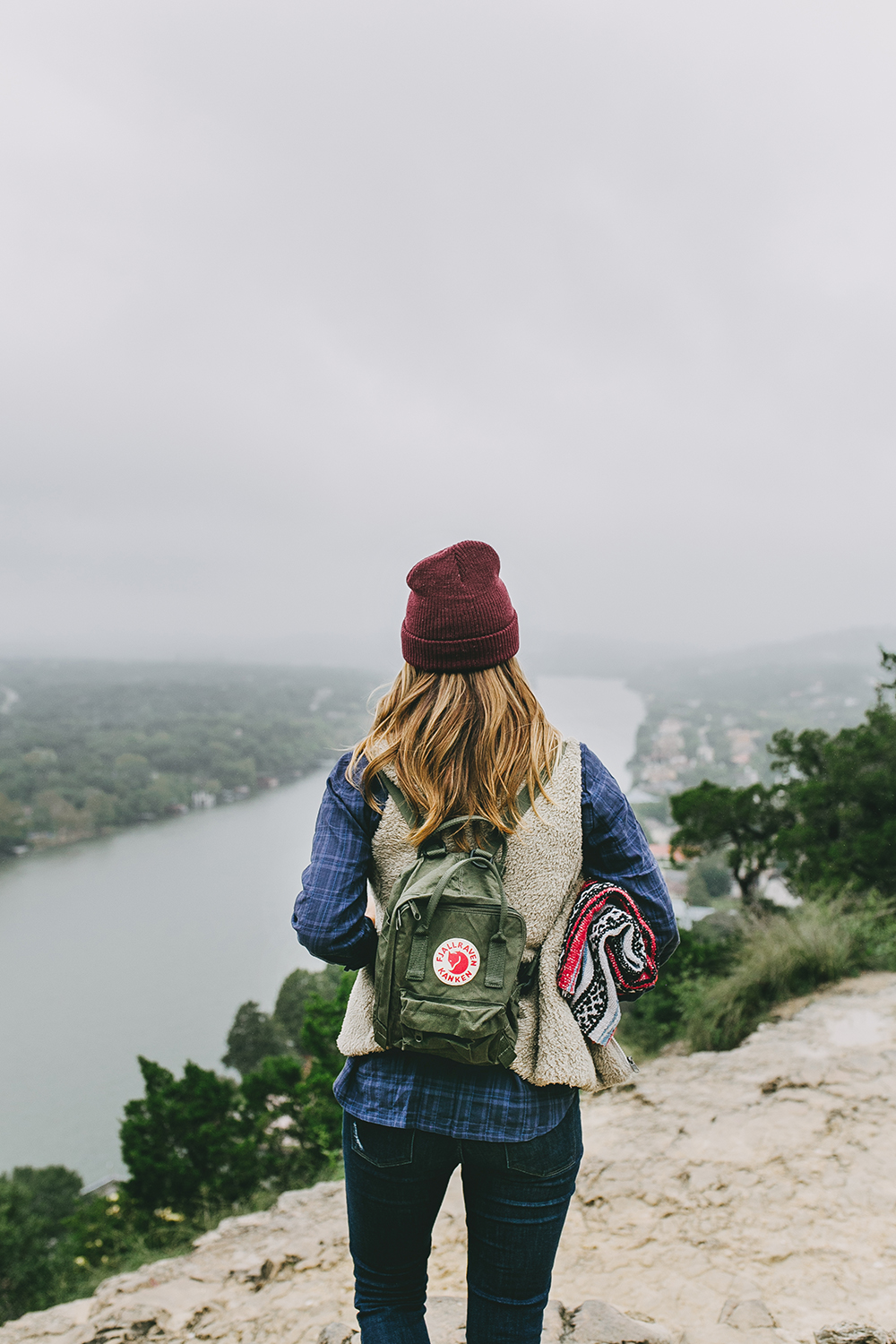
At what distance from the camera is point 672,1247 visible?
239cm

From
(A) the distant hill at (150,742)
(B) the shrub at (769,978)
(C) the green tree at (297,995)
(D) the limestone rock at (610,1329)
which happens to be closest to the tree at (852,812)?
(B) the shrub at (769,978)

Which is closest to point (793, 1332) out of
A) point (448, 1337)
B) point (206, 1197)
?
point (448, 1337)

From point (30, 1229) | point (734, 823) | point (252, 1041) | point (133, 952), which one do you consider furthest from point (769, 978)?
point (133, 952)

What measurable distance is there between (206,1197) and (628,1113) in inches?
194

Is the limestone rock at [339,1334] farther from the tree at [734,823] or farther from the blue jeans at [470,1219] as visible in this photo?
the tree at [734,823]

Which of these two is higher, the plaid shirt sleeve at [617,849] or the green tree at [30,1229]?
the plaid shirt sleeve at [617,849]

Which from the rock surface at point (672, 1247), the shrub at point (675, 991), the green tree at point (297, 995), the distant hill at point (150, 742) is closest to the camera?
the rock surface at point (672, 1247)

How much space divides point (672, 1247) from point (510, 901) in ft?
7.37

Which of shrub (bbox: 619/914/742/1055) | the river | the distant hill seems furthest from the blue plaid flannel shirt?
the distant hill

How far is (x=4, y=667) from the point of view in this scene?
107625mm

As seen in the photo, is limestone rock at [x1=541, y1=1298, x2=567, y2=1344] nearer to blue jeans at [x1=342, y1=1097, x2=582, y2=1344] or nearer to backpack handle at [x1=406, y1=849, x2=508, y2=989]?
blue jeans at [x1=342, y1=1097, x2=582, y2=1344]

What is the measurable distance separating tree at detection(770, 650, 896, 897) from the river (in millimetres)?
2829

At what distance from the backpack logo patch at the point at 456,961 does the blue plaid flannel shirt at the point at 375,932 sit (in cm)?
17

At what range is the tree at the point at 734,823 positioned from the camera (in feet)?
35.2
